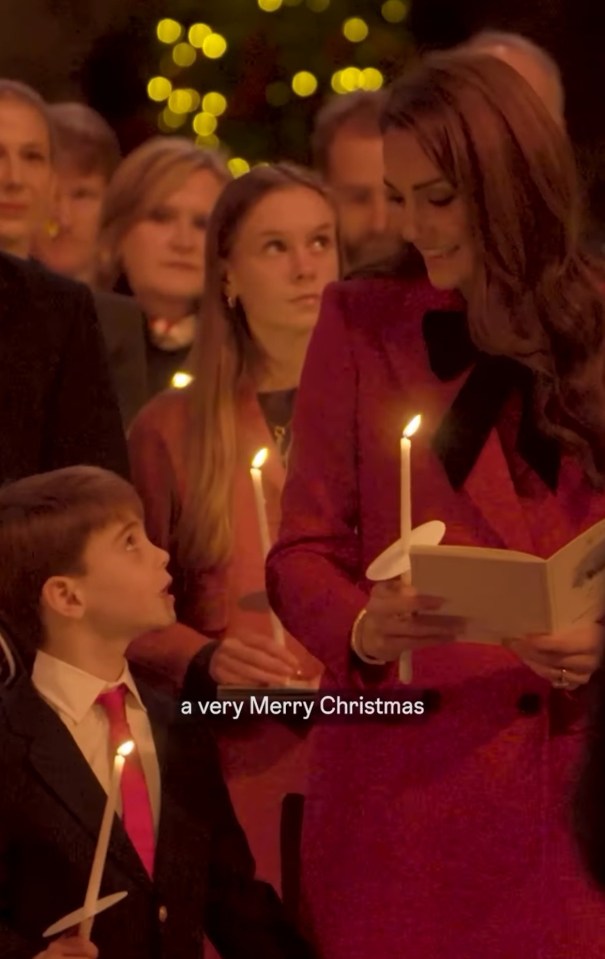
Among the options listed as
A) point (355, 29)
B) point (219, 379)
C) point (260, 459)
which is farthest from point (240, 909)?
point (355, 29)

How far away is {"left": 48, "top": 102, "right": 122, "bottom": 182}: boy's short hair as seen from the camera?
2430mm

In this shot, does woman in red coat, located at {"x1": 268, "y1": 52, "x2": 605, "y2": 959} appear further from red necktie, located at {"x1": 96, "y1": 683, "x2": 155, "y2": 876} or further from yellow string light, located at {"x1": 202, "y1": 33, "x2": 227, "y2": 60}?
yellow string light, located at {"x1": 202, "y1": 33, "x2": 227, "y2": 60}

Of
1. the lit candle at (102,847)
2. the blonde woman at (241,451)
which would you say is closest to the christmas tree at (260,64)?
the blonde woman at (241,451)

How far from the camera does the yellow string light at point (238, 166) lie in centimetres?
242

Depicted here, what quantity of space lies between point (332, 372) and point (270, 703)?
504mm

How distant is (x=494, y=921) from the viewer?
2.23m

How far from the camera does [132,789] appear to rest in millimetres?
2305

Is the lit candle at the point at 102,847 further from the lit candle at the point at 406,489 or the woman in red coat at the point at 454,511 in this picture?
the lit candle at the point at 406,489

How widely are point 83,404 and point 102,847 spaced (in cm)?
54

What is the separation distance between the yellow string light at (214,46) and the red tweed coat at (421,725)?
1.83ft

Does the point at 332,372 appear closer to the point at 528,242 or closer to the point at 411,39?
the point at 528,242

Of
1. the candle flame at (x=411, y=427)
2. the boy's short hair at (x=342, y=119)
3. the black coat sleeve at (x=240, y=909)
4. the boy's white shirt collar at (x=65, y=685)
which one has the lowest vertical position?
the black coat sleeve at (x=240, y=909)

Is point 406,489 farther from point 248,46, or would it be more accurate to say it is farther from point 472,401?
point 248,46

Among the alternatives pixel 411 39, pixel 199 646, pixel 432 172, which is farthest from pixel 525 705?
pixel 411 39
